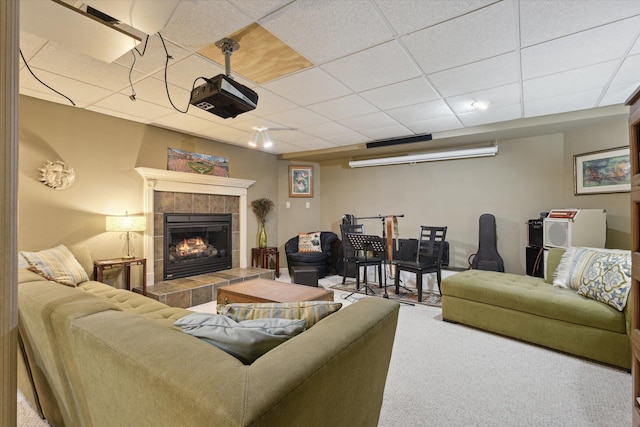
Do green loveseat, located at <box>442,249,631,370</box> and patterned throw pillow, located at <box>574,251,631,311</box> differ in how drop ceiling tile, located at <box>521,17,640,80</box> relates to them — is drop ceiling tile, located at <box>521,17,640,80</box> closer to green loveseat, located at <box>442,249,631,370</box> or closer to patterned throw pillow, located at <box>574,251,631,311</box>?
patterned throw pillow, located at <box>574,251,631,311</box>

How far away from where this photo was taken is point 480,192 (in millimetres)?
4773

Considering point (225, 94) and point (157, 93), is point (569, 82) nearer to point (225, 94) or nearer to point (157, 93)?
point (225, 94)

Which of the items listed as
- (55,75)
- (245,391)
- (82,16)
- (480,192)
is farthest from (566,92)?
(55,75)

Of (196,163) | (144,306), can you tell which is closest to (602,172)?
(144,306)

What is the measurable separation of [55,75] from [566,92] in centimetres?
485

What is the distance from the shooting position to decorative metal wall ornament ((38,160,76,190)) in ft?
10.5

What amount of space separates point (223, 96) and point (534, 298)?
10.2 feet

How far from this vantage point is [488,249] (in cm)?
452

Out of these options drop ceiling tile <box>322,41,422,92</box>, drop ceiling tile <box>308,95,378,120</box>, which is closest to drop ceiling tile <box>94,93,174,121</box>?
drop ceiling tile <box>308,95,378,120</box>

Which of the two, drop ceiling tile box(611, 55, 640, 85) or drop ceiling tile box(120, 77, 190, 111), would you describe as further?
drop ceiling tile box(120, 77, 190, 111)

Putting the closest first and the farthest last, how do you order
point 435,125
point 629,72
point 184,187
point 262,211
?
point 629,72
point 435,125
point 184,187
point 262,211

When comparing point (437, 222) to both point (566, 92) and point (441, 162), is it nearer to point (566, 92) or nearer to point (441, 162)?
point (441, 162)

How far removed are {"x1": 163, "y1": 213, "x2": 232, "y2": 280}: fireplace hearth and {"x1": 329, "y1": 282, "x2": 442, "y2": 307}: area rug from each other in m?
2.01

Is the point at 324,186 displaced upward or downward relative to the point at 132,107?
downward
